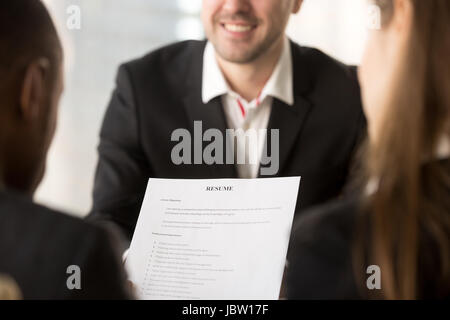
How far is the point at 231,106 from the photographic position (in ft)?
4.43

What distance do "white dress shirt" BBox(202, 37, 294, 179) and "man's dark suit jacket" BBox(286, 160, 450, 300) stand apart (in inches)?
11.3

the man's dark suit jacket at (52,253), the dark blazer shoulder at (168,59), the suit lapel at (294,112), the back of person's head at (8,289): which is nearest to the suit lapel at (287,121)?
the suit lapel at (294,112)

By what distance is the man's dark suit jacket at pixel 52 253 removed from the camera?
1121 millimetres

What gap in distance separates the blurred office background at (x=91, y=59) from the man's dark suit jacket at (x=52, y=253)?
0.16m

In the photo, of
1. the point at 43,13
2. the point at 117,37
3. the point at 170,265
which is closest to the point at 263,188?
the point at 170,265

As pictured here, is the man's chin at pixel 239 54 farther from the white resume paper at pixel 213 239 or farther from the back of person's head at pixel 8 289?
the back of person's head at pixel 8 289

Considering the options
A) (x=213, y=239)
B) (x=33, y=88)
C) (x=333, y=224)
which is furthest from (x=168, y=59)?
(x=333, y=224)

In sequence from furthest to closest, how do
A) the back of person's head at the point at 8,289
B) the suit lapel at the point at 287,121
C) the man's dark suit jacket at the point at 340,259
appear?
the suit lapel at the point at 287,121 → the back of person's head at the point at 8,289 → the man's dark suit jacket at the point at 340,259

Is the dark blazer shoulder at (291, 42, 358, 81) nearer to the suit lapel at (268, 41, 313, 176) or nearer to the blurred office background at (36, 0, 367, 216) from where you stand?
the suit lapel at (268, 41, 313, 176)

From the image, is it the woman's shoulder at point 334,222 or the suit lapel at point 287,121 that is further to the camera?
the suit lapel at point 287,121

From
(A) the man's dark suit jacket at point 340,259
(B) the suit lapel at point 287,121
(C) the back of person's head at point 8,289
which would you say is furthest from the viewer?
(B) the suit lapel at point 287,121

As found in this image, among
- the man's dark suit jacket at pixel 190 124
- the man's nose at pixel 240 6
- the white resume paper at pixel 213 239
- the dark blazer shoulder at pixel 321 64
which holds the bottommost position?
the white resume paper at pixel 213 239

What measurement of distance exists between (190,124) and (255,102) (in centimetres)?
14

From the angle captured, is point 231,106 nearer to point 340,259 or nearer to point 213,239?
point 213,239
